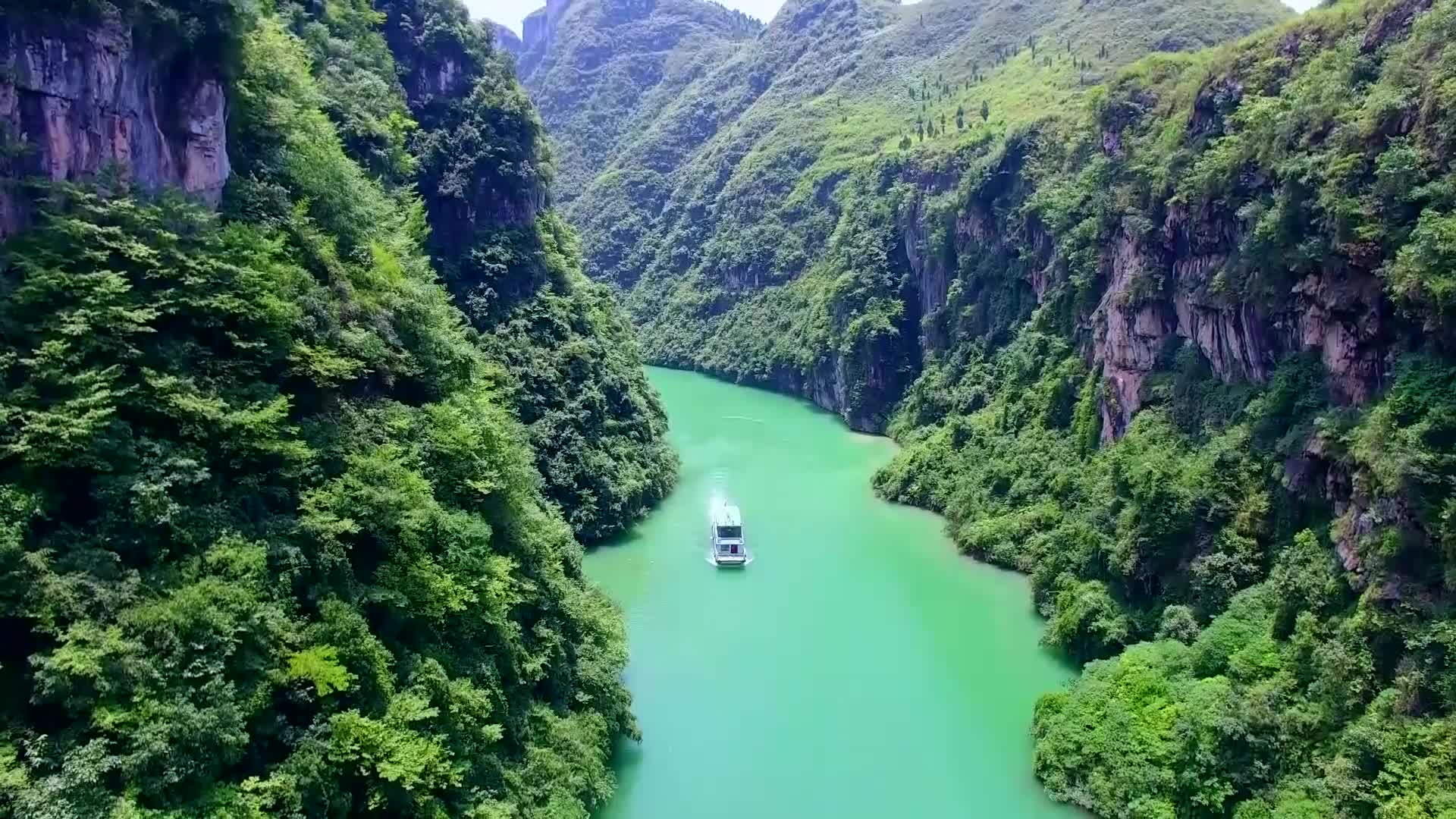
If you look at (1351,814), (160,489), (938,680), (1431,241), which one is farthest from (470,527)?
(1431,241)

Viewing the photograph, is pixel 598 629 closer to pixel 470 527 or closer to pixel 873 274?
pixel 470 527

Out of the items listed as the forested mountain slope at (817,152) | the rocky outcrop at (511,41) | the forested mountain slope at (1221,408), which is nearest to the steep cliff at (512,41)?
the rocky outcrop at (511,41)

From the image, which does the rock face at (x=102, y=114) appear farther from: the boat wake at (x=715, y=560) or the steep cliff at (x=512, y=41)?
the steep cliff at (x=512, y=41)

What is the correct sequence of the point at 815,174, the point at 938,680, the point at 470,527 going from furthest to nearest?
the point at 815,174, the point at 938,680, the point at 470,527

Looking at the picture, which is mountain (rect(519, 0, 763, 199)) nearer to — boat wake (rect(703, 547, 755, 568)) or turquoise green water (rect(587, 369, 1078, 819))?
turquoise green water (rect(587, 369, 1078, 819))

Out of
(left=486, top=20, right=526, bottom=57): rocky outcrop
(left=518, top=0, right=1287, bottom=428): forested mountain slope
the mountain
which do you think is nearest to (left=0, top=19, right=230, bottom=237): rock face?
(left=518, top=0, right=1287, bottom=428): forested mountain slope
